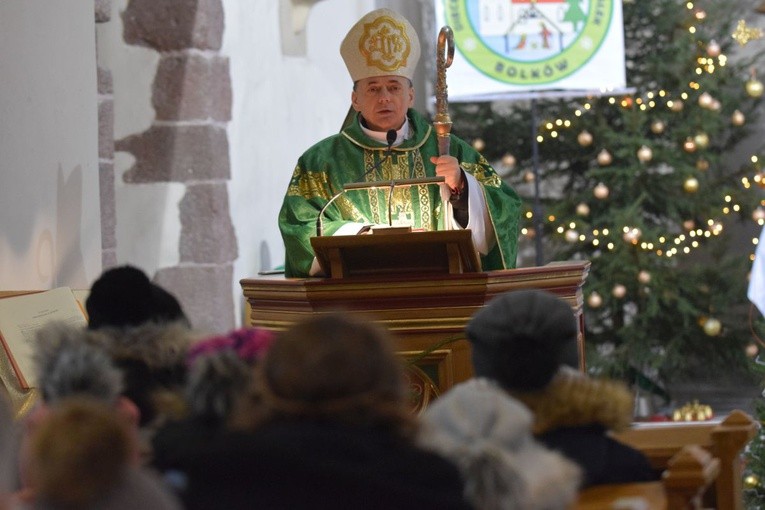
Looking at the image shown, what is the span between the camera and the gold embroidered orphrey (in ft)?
20.0

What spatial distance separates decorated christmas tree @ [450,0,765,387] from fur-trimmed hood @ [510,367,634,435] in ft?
23.6

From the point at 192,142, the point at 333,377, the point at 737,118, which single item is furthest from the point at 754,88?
the point at 333,377

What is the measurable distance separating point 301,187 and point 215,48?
2089 millimetres

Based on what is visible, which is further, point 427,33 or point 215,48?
point 427,33

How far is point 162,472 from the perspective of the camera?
2.39m

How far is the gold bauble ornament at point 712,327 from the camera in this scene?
33.0 feet

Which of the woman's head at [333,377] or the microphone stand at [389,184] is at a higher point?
the microphone stand at [389,184]

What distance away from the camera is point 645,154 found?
10219mm

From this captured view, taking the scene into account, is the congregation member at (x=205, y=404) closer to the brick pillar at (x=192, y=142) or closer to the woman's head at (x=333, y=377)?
the woman's head at (x=333, y=377)

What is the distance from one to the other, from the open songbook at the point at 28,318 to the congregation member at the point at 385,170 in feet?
3.31

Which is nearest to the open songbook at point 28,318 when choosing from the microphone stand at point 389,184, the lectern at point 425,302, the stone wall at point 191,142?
the lectern at point 425,302

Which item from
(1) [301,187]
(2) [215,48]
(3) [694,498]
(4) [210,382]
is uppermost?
(2) [215,48]

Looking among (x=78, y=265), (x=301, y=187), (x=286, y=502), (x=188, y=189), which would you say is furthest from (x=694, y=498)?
(x=188, y=189)

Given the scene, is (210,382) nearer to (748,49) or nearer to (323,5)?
(323,5)
